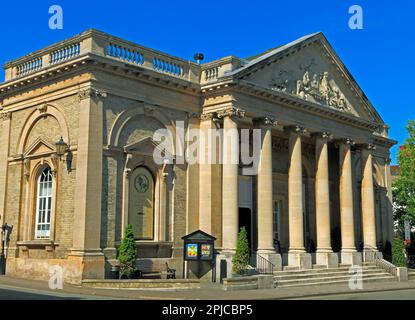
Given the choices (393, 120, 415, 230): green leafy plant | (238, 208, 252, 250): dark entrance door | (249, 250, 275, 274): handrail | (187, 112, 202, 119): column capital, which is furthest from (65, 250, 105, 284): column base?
(393, 120, 415, 230): green leafy plant

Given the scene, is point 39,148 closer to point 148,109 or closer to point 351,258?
point 148,109

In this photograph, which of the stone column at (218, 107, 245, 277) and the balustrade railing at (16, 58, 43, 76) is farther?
the balustrade railing at (16, 58, 43, 76)

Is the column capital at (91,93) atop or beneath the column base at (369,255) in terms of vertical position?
atop

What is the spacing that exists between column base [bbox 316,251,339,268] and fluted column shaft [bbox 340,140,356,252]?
2.12m

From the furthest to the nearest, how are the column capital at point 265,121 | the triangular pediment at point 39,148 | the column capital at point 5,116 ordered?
the column capital at point 265,121, the column capital at point 5,116, the triangular pediment at point 39,148

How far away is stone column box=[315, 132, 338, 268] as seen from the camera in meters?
29.5

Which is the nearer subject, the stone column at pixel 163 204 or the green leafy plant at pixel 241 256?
the green leafy plant at pixel 241 256

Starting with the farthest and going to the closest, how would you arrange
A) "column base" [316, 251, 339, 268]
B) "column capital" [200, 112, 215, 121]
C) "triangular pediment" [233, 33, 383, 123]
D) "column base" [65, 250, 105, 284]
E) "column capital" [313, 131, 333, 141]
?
"column capital" [313, 131, 333, 141]
"column base" [316, 251, 339, 268]
"triangular pediment" [233, 33, 383, 123]
"column capital" [200, 112, 215, 121]
"column base" [65, 250, 105, 284]

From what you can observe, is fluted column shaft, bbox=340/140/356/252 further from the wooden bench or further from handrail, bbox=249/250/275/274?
the wooden bench

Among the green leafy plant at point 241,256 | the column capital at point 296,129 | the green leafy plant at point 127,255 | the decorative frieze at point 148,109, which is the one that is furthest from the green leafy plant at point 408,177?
the green leafy plant at point 127,255

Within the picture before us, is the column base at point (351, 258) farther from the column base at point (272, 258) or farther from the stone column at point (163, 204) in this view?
the stone column at point (163, 204)

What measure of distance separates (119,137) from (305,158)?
14.3m

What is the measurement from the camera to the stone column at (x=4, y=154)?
85.3 ft

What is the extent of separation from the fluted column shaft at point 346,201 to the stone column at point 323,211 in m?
2.11
